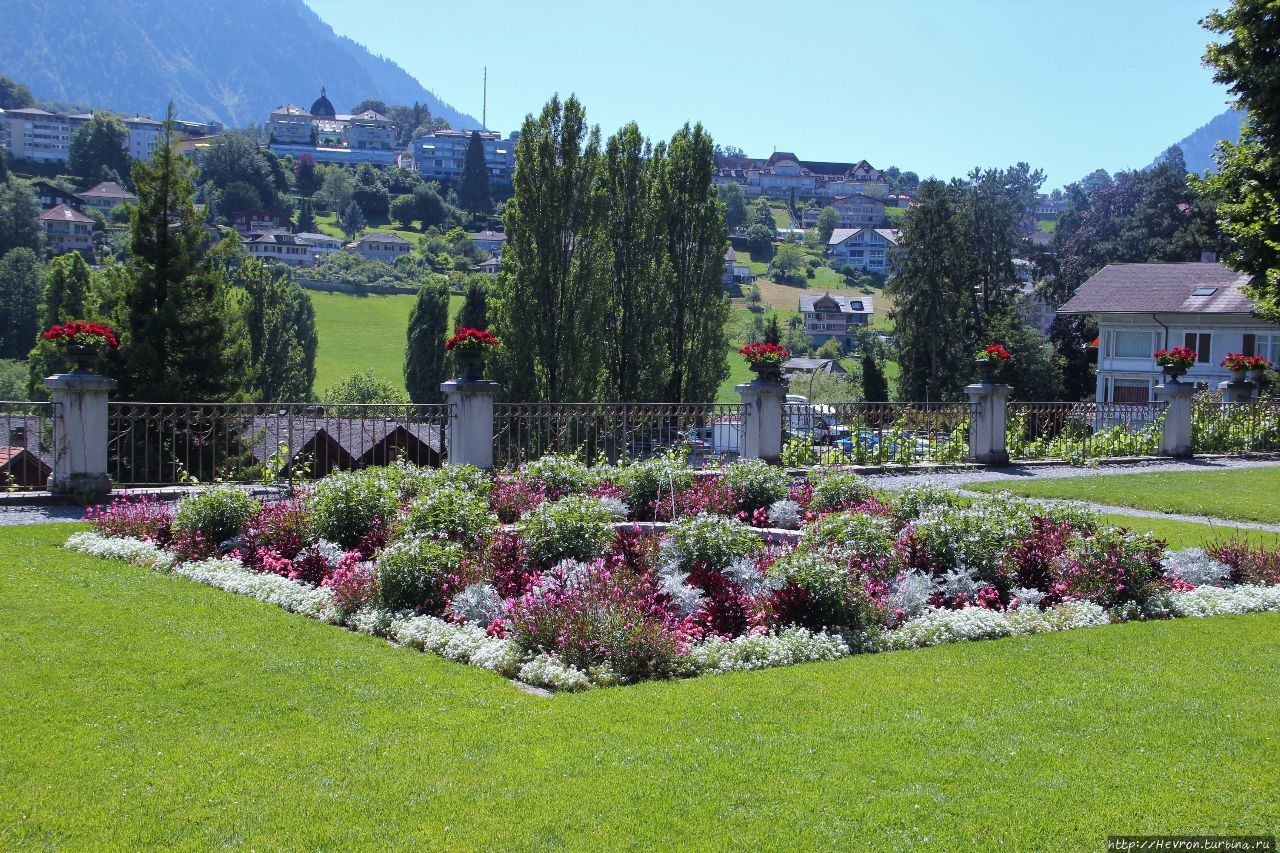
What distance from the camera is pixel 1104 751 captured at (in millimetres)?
5625

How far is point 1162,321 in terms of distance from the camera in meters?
48.8

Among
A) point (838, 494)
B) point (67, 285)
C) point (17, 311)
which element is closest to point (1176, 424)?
point (838, 494)

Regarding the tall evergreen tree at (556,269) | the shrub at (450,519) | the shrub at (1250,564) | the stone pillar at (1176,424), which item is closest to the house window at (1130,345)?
the stone pillar at (1176,424)

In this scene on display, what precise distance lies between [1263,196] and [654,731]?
1539 centimetres

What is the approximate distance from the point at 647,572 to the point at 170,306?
54.4 ft

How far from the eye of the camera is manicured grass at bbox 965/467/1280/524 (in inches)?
599

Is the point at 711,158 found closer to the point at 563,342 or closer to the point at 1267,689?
the point at 563,342

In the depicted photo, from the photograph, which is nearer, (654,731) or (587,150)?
(654,731)

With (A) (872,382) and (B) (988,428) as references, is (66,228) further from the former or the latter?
(B) (988,428)

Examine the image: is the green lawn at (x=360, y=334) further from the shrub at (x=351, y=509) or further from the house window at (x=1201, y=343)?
the shrub at (x=351, y=509)

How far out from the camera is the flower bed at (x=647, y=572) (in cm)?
765

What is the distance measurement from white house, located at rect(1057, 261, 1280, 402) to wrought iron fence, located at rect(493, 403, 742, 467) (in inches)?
1342

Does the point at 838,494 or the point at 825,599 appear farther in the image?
the point at 838,494

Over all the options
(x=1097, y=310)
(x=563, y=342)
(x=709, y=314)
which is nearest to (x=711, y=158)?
(x=709, y=314)
